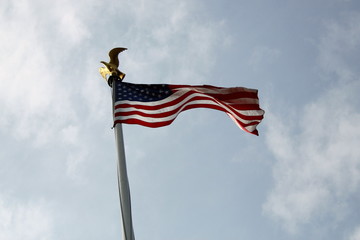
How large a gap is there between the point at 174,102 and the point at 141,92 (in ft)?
3.79

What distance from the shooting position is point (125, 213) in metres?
14.1

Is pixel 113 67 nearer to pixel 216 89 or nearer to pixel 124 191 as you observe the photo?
pixel 216 89

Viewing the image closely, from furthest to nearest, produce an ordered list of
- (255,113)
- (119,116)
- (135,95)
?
(255,113), (135,95), (119,116)

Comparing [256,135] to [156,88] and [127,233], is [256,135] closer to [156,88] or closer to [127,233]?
[156,88]

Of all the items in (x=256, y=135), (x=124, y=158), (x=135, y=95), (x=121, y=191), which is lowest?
(x=121, y=191)

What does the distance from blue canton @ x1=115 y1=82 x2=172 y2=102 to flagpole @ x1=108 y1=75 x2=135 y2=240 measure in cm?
142

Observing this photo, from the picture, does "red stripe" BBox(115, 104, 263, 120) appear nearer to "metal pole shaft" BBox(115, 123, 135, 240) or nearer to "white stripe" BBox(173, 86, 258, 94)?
"white stripe" BBox(173, 86, 258, 94)

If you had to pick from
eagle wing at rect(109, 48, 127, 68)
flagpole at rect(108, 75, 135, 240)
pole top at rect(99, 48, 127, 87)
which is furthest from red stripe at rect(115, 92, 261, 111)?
eagle wing at rect(109, 48, 127, 68)

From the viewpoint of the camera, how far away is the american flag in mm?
17297

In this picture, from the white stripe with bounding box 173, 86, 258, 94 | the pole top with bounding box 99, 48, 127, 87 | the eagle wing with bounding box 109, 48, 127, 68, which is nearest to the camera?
the pole top with bounding box 99, 48, 127, 87

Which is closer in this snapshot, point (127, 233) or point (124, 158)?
point (127, 233)

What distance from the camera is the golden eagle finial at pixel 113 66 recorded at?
18.1 meters

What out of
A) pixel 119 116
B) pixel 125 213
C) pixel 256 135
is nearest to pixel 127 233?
pixel 125 213

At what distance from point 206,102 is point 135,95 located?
2550mm
